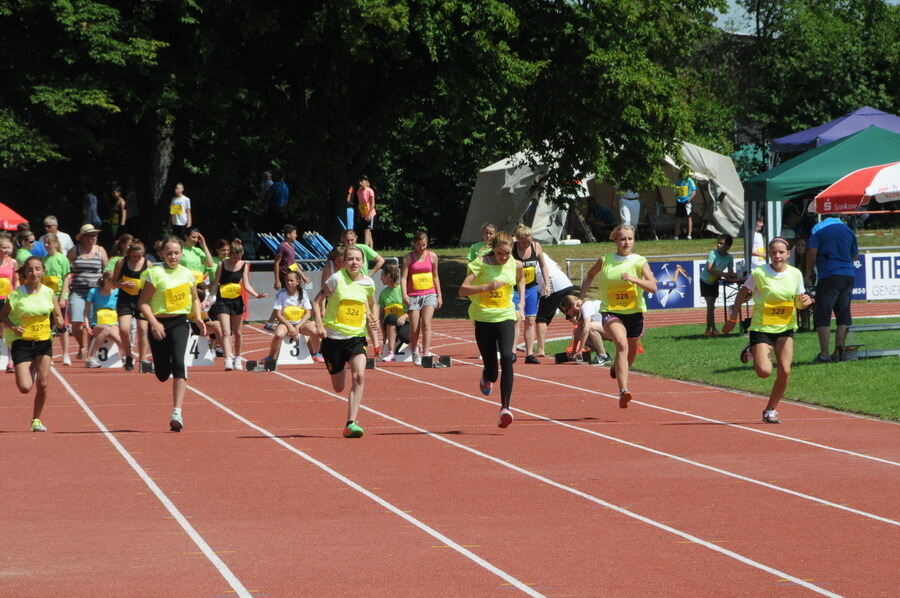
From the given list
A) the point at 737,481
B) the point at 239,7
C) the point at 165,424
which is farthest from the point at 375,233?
the point at 737,481

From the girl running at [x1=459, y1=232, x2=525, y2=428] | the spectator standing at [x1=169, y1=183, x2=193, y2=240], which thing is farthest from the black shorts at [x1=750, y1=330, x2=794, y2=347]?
the spectator standing at [x1=169, y1=183, x2=193, y2=240]

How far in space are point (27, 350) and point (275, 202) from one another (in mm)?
21529

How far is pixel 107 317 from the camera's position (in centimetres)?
1864

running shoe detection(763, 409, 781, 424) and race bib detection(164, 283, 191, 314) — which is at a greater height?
race bib detection(164, 283, 191, 314)

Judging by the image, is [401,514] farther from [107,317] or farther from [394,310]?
[394,310]

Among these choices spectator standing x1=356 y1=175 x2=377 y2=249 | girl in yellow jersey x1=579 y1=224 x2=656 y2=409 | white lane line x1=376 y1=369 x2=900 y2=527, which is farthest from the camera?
spectator standing x1=356 y1=175 x2=377 y2=249

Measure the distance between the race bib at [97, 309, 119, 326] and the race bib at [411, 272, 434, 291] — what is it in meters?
3.87

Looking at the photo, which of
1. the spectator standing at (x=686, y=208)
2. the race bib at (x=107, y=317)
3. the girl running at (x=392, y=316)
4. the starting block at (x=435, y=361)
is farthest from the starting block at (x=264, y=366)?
the spectator standing at (x=686, y=208)

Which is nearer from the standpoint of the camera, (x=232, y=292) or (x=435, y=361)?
(x=435, y=361)

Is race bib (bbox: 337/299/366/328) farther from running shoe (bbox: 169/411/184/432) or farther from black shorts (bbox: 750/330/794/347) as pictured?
black shorts (bbox: 750/330/794/347)

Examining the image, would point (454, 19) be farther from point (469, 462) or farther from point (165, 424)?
point (469, 462)

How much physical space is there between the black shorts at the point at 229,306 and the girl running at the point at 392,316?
73.6 inches

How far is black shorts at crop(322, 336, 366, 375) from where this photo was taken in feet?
40.2

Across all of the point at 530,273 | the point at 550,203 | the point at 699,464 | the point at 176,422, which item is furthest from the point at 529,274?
the point at 550,203
